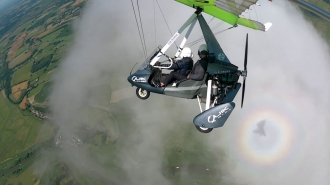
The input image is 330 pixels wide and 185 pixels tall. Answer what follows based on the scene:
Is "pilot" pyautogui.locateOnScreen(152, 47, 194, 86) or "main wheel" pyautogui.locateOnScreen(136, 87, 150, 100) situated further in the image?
"main wheel" pyautogui.locateOnScreen(136, 87, 150, 100)

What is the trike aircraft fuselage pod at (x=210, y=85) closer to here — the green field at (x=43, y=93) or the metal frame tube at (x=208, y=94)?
the metal frame tube at (x=208, y=94)

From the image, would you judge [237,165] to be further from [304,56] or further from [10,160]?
[10,160]

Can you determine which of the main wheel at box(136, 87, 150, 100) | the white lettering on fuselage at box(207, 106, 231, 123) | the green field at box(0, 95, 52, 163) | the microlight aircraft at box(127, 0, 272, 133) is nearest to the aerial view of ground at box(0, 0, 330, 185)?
the green field at box(0, 95, 52, 163)

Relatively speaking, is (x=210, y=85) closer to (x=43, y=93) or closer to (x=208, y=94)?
(x=208, y=94)

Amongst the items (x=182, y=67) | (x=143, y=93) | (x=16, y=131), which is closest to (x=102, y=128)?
(x=16, y=131)

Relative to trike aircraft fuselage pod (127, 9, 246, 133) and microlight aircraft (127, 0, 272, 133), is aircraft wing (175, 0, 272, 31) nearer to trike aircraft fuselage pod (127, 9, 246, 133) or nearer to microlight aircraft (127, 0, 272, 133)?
microlight aircraft (127, 0, 272, 133)

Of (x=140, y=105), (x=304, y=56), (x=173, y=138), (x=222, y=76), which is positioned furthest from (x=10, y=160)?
(x=304, y=56)
